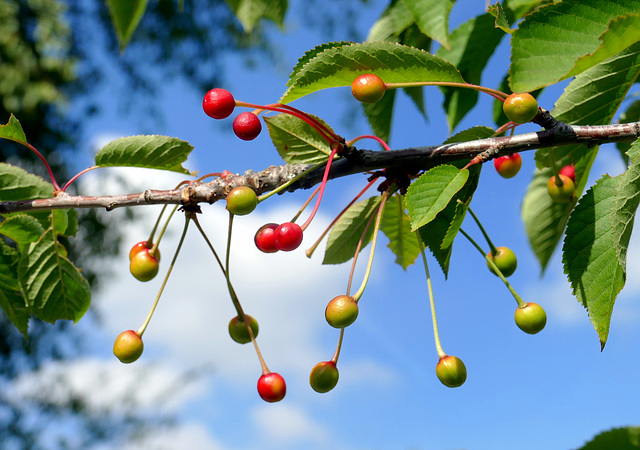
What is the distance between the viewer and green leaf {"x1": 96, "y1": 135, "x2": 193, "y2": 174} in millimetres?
1089

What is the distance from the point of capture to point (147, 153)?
1.11 m

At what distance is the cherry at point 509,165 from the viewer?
3.96 ft

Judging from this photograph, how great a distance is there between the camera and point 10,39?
673cm

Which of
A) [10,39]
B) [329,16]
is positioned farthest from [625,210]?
[10,39]

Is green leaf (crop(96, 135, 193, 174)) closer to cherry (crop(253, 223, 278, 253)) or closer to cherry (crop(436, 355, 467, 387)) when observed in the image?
cherry (crop(253, 223, 278, 253))

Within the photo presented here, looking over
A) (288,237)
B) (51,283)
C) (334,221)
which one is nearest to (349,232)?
(334,221)

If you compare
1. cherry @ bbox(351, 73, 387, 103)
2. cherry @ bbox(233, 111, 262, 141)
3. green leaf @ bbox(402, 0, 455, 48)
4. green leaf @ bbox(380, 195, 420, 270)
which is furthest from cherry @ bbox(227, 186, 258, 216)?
green leaf @ bbox(402, 0, 455, 48)

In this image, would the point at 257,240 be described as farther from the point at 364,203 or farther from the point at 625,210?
the point at 625,210

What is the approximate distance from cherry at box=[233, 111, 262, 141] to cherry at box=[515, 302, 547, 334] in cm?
53

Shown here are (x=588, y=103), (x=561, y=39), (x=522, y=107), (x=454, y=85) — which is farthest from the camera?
(x=588, y=103)

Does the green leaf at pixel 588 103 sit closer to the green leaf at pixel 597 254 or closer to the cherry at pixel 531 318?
the green leaf at pixel 597 254

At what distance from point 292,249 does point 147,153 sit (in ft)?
1.46

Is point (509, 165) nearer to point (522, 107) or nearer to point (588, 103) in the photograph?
point (588, 103)

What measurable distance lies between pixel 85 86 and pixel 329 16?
11.0ft
